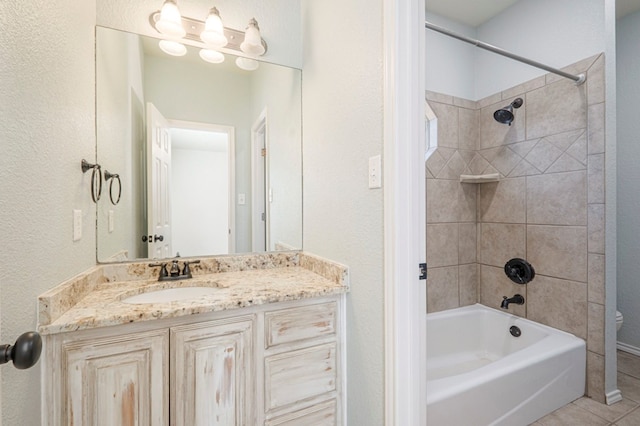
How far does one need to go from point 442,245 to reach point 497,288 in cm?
57

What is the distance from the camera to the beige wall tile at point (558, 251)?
1.81m

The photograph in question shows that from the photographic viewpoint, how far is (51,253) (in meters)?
0.92

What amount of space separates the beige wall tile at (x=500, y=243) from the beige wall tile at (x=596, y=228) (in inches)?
16.0

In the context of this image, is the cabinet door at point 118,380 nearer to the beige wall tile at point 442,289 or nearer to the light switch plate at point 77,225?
the light switch plate at point 77,225

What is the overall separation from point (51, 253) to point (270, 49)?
1.55 m

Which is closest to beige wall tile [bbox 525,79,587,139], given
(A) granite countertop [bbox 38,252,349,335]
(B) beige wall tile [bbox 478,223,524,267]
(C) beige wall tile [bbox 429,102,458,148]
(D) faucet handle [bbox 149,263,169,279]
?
(C) beige wall tile [bbox 429,102,458,148]

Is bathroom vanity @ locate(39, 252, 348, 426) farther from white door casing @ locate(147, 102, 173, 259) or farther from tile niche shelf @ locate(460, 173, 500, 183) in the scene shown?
tile niche shelf @ locate(460, 173, 500, 183)

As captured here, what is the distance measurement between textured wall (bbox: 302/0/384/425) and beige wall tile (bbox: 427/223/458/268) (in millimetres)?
1080

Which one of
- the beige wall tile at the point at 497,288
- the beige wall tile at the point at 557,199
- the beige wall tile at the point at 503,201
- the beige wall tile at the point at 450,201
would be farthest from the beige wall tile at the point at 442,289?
the beige wall tile at the point at 557,199

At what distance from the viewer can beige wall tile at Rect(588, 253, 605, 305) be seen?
171 cm

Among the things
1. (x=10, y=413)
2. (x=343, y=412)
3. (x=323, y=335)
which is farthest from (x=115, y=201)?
(x=343, y=412)

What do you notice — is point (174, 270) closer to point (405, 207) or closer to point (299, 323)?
point (299, 323)

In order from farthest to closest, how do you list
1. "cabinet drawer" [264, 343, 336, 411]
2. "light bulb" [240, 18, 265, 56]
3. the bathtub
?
"light bulb" [240, 18, 265, 56]
the bathtub
"cabinet drawer" [264, 343, 336, 411]

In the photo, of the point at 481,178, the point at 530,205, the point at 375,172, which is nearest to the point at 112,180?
the point at 375,172
